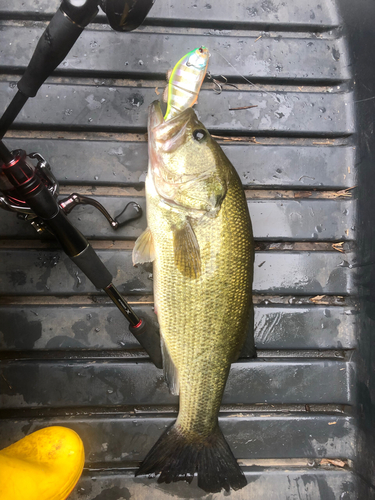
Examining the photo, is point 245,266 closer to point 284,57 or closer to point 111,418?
point 111,418

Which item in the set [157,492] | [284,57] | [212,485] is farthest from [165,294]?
[284,57]

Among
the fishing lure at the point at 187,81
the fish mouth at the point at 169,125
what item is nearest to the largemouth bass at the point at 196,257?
the fish mouth at the point at 169,125

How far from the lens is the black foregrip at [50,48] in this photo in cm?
123

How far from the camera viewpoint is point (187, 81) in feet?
6.19

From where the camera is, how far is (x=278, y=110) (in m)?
2.19

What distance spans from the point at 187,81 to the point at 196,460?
6.90 ft

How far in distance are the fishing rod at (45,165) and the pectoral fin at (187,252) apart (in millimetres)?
378

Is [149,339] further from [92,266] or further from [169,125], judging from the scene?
[169,125]

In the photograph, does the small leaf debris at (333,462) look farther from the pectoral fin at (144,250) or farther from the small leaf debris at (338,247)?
the pectoral fin at (144,250)

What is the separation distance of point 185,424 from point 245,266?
0.92m

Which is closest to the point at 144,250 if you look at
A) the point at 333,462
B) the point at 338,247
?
the point at 338,247

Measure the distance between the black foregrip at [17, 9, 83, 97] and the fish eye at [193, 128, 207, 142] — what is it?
664 millimetres

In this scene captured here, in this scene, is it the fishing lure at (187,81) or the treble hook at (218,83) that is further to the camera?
the treble hook at (218,83)

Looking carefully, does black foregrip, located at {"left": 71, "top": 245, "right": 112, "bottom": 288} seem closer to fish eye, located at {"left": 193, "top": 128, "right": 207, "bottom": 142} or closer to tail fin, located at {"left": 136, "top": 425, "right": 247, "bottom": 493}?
fish eye, located at {"left": 193, "top": 128, "right": 207, "bottom": 142}
